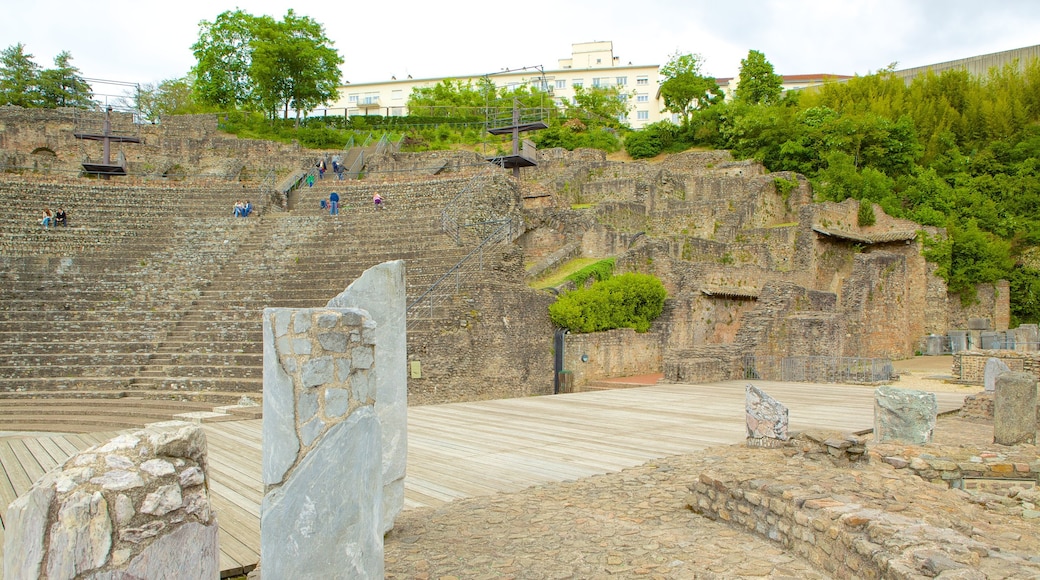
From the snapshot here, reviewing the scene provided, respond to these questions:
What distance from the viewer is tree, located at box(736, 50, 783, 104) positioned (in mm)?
44344

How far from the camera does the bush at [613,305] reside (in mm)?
16278

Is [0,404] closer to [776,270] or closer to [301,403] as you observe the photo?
[301,403]

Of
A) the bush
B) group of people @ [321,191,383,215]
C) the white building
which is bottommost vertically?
the bush

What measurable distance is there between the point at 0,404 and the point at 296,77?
99.0ft

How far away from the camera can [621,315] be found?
18125mm

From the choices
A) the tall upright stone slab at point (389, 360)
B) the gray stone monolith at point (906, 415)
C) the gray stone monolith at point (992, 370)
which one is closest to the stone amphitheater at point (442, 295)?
the tall upright stone slab at point (389, 360)

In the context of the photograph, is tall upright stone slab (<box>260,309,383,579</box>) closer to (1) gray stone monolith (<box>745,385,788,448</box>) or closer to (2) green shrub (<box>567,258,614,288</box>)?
(1) gray stone monolith (<box>745,385,788,448</box>)

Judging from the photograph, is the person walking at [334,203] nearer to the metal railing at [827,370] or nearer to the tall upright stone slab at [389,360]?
the metal railing at [827,370]

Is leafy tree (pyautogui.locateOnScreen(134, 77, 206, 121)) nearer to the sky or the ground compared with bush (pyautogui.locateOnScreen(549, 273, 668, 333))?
nearer to the sky

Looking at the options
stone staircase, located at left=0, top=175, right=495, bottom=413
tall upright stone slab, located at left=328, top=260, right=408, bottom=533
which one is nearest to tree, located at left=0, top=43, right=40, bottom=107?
stone staircase, located at left=0, top=175, right=495, bottom=413

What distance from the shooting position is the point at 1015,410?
339 inches

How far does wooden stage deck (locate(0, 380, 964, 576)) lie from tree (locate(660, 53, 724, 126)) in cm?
3756

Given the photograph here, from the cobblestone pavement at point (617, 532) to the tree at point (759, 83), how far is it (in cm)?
4231

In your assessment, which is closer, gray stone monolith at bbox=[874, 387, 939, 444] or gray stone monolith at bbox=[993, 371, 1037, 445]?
gray stone monolith at bbox=[874, 387, 939, 444]
